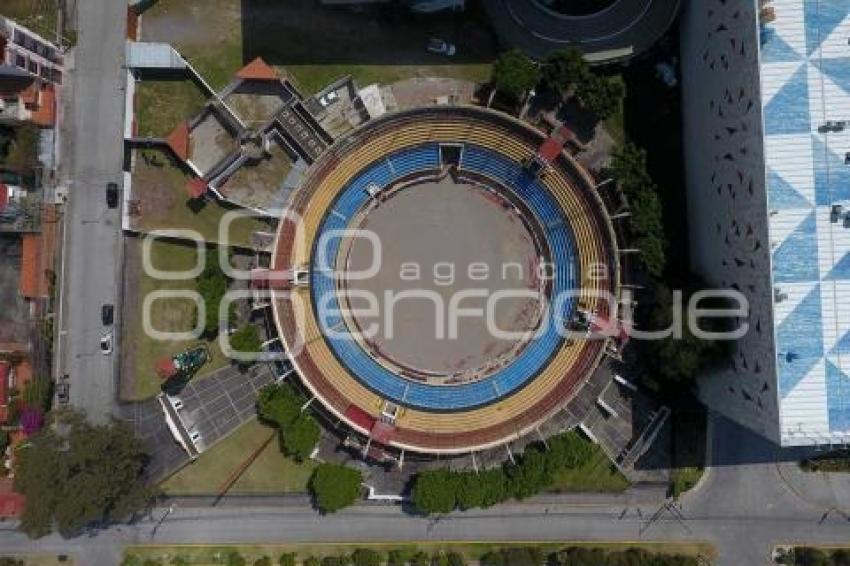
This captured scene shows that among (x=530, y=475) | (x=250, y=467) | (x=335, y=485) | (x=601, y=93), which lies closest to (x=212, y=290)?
(x=250, y=467)

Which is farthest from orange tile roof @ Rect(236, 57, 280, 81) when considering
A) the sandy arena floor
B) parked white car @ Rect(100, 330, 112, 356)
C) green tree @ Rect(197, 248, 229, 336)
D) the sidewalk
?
the sidewalk

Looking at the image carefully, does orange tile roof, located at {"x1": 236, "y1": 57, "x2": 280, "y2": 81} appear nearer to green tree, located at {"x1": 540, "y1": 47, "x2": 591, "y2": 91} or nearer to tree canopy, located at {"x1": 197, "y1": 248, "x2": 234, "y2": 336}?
tree canopy, located at {"x1": 197, "y1": 248, "x2": 234, "y2": 336}

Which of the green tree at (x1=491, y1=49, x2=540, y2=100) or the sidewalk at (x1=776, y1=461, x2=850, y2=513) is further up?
the green tree at (x1=491, y1=49, x2=540, y2=100)

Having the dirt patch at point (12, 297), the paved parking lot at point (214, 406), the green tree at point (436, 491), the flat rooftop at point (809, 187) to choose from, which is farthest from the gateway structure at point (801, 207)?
the dirt patch at point (12, 297)

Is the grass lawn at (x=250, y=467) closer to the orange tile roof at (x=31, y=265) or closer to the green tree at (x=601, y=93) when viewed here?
→ the orange tile roof at (x=31, y=265)

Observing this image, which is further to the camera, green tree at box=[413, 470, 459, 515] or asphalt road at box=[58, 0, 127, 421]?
asphalt road at box=[58, 0, 127, 421]
